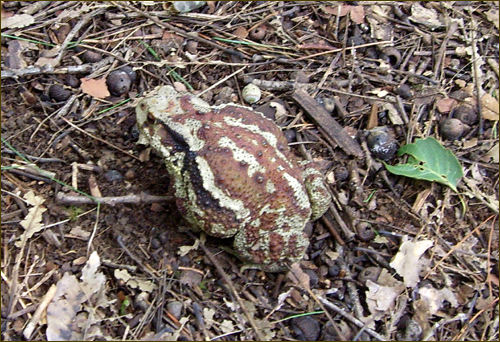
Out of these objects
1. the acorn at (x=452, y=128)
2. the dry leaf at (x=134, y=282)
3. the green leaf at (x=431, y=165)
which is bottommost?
the dry leaf at (x=134, y=282)

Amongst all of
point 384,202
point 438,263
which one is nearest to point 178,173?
point 384,202

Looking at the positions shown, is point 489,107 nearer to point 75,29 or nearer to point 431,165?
point 431,165

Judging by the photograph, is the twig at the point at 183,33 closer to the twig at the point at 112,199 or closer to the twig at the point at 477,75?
the twig at the point at 112,199

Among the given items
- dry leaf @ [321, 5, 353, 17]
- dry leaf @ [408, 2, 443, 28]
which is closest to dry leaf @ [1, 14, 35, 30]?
dry leaf @ [321, 5, 353, 17]

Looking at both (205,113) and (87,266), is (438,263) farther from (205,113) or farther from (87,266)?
(87,266)

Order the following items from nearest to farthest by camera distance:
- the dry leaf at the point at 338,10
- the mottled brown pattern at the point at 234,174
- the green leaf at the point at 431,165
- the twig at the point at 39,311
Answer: the twig at the point at 39,311
the mottled brown pattern at the point at 234,174
the green leaf at the point at 431,165
the dry leaf at the point at 338,10

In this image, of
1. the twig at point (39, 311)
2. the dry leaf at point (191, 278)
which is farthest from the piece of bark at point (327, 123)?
the twig at point (39, 311)
